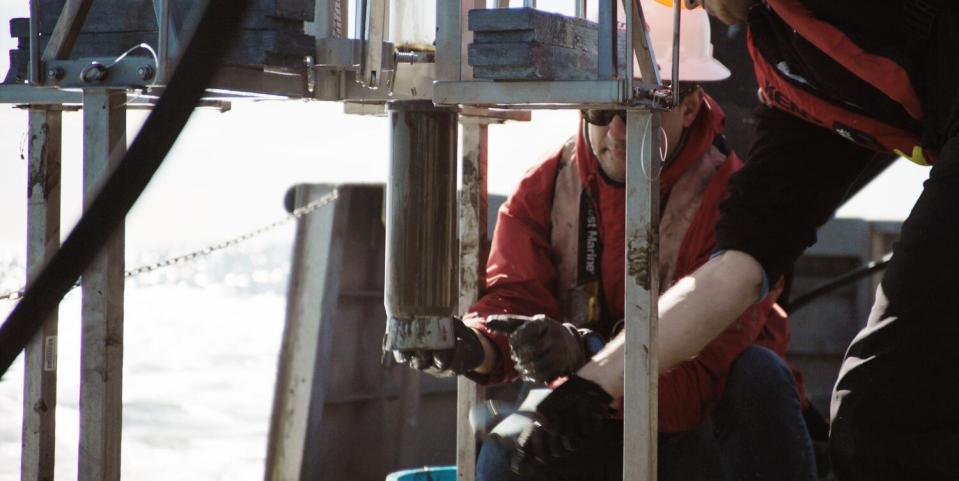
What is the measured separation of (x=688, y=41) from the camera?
9.52 ft

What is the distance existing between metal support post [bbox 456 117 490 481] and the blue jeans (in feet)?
0.40

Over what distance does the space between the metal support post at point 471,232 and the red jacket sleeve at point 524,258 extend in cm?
11

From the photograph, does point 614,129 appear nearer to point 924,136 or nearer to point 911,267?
point 924,136

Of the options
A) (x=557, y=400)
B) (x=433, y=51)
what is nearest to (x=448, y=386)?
(x=557, y=400)

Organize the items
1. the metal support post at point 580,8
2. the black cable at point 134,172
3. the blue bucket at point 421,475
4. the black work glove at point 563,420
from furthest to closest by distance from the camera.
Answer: the blue bucket at point 421,475 < the black work glove at point 563,420 < the metal support post at point 580,8 < the black cable at point 134,172

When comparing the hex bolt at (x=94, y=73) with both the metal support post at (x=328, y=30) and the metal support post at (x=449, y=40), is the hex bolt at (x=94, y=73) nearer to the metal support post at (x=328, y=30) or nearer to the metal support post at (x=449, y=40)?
the metal support post at (x=328, y=30)

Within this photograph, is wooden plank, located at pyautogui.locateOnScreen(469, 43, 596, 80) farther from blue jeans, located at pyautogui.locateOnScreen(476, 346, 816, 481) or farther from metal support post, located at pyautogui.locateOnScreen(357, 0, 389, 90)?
blue jeans, located at pyautogui.locateOnScreen(476, 346, 816, 481)

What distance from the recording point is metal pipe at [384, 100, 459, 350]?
1.86 m

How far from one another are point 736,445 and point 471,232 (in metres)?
0.65

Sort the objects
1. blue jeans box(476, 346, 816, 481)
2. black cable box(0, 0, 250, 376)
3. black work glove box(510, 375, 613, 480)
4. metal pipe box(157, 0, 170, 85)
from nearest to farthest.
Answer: black cable box(0, 0, 250, 376), metal pipe box(157, 0, 170, 85), black work glove box(510, 375, 613, 480), blue jeans box(476, 346, 816, 481)

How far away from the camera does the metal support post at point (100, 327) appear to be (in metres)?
1.64

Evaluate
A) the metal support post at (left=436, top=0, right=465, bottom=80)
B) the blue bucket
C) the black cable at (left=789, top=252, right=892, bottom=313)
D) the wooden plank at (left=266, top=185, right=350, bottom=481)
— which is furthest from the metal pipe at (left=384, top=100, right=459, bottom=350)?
the black cable at (left=789, top=252, right=892, bottom=313)

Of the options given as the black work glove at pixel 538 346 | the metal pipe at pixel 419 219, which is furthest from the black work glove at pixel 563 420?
the metal pipe at pixel 419 219

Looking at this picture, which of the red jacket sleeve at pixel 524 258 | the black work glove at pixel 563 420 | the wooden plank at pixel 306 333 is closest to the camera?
the black work glove at pixel 563 420
